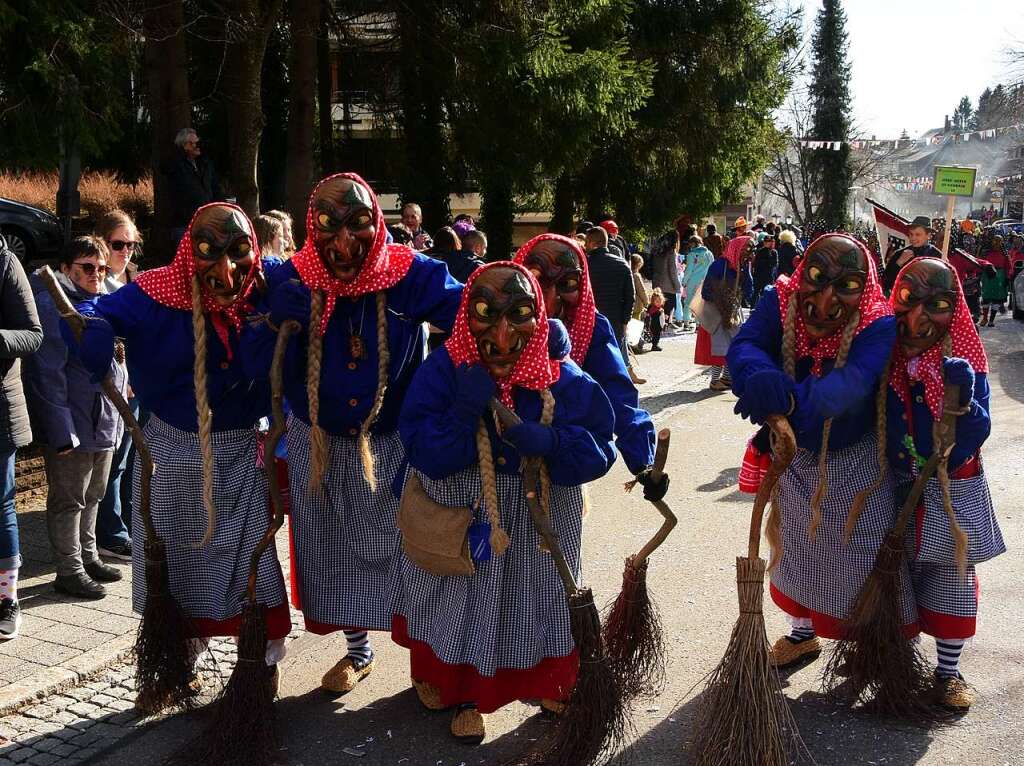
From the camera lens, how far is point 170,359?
13.7 feet

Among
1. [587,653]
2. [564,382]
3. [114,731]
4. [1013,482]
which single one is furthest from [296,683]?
[1013,482]

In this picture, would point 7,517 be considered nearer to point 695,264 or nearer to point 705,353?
point 705,353

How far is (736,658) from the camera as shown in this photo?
380cm

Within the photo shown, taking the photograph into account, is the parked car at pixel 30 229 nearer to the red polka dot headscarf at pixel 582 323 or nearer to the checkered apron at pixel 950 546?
the red polka dot headscarf at pixel 582 323

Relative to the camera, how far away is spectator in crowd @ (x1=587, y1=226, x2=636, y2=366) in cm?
1049

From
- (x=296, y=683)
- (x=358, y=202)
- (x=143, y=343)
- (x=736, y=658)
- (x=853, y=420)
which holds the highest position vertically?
Result: (x=358, y=202)

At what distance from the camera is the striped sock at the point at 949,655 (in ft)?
14.2

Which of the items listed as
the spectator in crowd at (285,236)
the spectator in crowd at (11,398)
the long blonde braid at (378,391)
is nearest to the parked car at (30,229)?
the spectator in crowd at (285,236)

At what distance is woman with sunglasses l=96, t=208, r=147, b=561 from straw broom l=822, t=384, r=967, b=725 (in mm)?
3772

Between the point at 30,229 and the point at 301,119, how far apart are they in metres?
3.70

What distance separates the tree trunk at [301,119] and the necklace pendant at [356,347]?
8.24 metres

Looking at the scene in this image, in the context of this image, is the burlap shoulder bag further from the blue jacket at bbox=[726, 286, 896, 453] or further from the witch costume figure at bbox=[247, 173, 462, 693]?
the blue jacket at bbox=[726, 286, 896, 453]

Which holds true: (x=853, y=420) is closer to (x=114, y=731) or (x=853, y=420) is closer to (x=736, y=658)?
(x=736, y=658)

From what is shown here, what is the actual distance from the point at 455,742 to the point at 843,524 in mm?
1750
